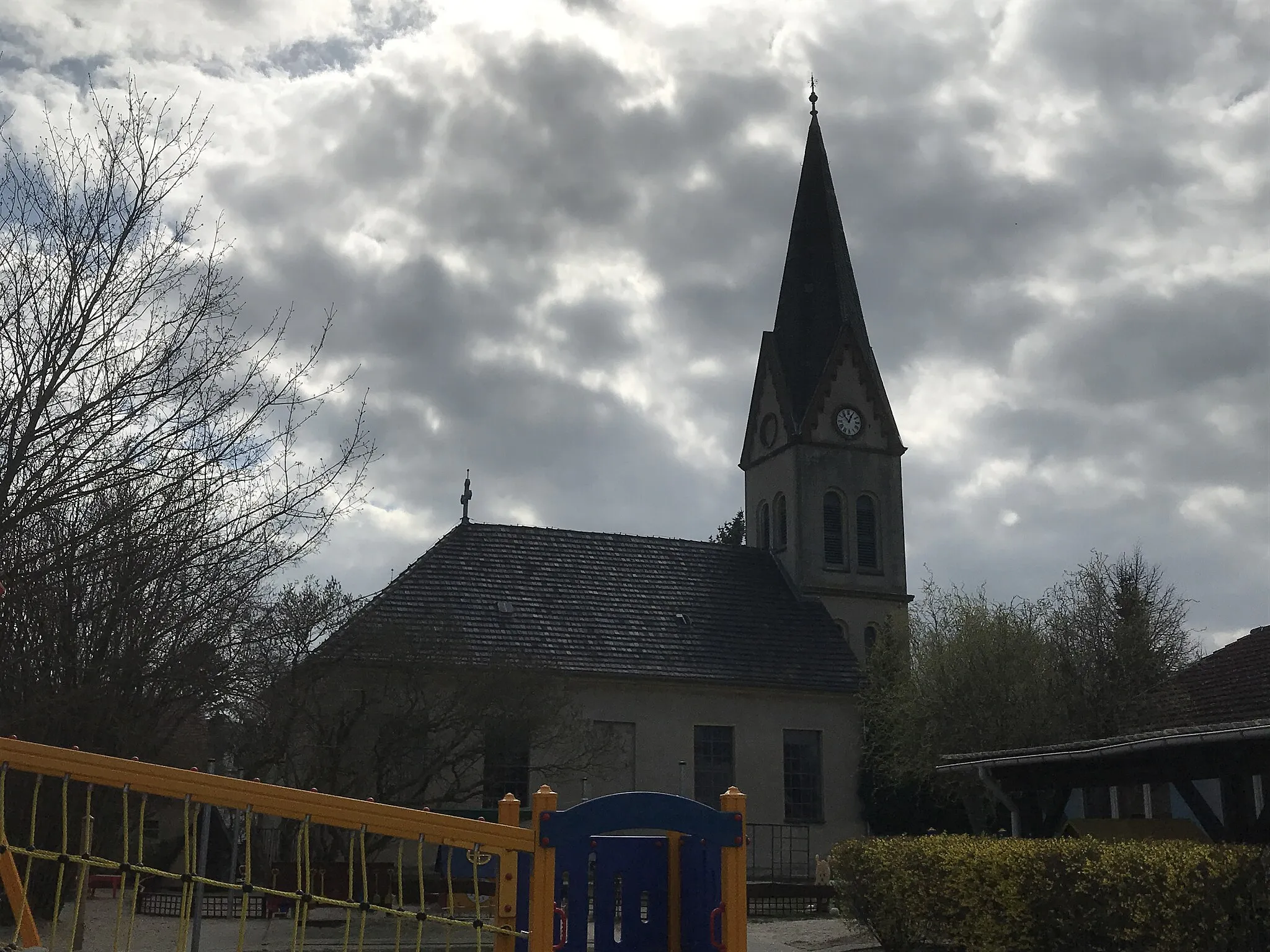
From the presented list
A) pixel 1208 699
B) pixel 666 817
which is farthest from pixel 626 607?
pixel 666 817

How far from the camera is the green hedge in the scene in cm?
995

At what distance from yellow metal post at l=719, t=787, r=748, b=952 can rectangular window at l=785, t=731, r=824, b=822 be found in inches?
1001

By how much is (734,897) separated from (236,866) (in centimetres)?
1249

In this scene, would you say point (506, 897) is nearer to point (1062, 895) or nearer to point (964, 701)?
point (1062, 895)

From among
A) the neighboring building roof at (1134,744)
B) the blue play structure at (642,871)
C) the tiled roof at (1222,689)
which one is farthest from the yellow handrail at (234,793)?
the tiled roof at (1222,689)

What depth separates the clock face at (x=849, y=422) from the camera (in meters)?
41.1

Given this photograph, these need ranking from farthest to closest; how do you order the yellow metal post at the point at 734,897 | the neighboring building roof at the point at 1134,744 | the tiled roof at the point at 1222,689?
the tiled roof at the point at 1222,689 → the neighboring building roof at the point at 1134,744 → the yellow metal post at the point at 734,897

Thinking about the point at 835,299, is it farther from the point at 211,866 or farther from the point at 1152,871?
the point at 1152,871

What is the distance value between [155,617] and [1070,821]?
11.2 meters

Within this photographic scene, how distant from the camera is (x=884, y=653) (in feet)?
118

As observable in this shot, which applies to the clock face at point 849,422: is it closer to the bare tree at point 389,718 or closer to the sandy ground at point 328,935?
the bare tree at point 389,718

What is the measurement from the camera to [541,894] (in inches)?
348

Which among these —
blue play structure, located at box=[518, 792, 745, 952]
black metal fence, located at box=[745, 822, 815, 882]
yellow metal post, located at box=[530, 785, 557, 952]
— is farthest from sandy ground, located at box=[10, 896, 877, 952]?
black metal fence, located at box=[745, 822, 815, 882]

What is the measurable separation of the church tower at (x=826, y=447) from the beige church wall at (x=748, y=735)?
3.81m
